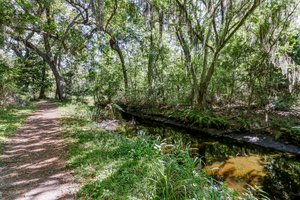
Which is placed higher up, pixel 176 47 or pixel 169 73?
pixel 176 47

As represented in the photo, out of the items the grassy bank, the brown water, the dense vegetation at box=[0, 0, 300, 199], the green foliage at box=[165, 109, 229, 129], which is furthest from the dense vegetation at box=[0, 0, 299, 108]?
the grassy bank

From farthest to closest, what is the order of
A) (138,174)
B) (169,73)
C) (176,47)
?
1. (176,47)
2. (169,73)
3. (138,174)

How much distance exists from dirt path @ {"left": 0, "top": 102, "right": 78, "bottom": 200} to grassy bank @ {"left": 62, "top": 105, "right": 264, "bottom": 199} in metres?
0.28

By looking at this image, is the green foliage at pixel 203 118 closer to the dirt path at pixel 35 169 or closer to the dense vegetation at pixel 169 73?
the dense vegetation at pixel 169 73

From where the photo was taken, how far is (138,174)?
15.0 feet

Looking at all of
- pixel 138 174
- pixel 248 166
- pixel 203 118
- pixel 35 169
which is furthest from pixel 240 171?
pixel 203 118

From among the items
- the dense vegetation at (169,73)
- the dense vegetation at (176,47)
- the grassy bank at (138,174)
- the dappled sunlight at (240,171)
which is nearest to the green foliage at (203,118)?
the dense vegetation at (169,73)

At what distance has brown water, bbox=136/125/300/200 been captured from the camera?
5.55 metres

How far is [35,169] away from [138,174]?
7.21 ft

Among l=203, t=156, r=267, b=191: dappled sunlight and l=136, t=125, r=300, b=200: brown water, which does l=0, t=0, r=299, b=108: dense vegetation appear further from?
l=203, t=156, r=267, b=191: dappled sunlight

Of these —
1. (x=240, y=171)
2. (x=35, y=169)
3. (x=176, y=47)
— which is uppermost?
(x=176, y=47)

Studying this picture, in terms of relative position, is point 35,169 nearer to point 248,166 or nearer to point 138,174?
point 138,174

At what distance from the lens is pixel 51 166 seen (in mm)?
5340

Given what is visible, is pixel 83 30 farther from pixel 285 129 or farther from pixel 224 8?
pixel 285 129
